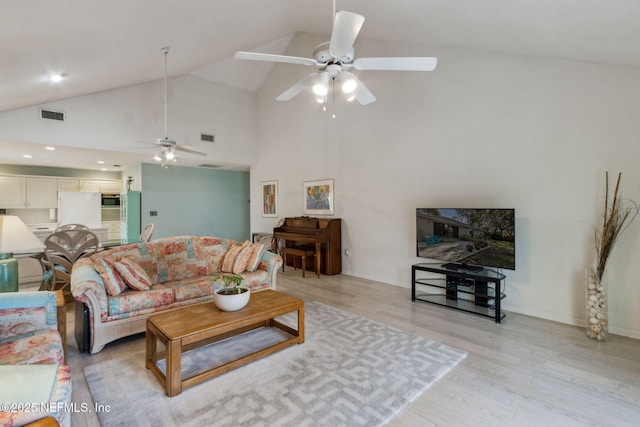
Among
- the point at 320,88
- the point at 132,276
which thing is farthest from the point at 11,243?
the point at 320,88

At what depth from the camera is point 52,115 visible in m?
4.98

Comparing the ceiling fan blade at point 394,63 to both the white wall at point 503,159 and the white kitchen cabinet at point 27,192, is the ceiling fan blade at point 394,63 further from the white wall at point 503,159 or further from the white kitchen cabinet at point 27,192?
the white kitchen cabinet at point 27,192

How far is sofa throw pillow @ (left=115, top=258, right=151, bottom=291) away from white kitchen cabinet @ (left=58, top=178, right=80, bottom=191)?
6.26m

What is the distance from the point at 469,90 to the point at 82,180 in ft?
30.0

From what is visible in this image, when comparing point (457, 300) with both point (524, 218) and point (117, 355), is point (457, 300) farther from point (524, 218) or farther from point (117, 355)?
point (117, 355)

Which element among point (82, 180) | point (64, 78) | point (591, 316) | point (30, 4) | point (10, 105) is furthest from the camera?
point (82, 180)

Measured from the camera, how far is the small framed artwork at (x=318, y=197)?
595cm

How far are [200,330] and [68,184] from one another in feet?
25.8

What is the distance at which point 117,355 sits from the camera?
8.73 ft

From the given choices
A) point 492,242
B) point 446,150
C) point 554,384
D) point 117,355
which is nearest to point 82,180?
point 117,355

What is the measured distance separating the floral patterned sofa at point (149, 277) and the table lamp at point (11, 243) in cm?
43

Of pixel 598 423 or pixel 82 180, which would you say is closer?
pixel 598 423

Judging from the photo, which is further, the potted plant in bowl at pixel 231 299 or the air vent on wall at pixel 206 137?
the air vent on wall at pixel 206 137

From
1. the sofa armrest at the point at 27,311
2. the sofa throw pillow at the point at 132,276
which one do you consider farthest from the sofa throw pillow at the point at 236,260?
the sofa armrest at the point at 27,311
